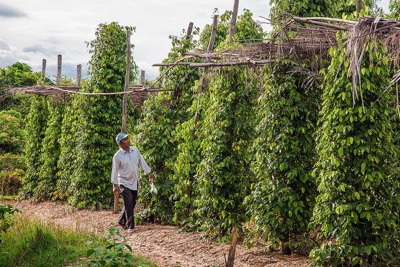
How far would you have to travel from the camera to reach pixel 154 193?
11.1 metres

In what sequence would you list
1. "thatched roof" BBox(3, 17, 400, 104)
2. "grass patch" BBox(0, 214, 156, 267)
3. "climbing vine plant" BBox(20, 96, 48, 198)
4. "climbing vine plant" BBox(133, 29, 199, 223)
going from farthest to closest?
"climbing vine plant" BBox(20, 96, 48, 198) → "climbing vine plant" BBox(133, 29, 199, 223) → "grass patch" BBox(0, 214, 156, 267) → "thatched roof" BBox(3, 17, 400, 104)

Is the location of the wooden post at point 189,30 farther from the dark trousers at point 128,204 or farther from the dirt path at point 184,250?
the dirt path at point 184,250

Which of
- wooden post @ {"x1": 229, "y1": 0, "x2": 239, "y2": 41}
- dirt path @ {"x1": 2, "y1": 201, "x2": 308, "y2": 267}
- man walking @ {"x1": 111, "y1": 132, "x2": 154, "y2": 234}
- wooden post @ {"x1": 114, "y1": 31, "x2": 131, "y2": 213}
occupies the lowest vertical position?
dirt path @ {"x1": 2, "y1": 201, "x2": 308, "y2": 267}

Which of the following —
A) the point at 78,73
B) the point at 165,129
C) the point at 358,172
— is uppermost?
the point at 78,73

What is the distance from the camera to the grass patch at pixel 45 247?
24.1ft

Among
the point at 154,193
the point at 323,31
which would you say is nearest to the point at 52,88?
the point at 154,193

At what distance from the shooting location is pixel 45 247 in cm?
793

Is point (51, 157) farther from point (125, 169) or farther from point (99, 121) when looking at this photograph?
point (125, 169)

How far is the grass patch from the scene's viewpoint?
735 cm

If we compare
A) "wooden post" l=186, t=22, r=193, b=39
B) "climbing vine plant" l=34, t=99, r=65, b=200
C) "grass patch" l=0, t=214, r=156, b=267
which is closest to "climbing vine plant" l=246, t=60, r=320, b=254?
"grass patch" l=0, t=214, r=156, b=267

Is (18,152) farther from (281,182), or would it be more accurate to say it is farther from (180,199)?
(281,182)

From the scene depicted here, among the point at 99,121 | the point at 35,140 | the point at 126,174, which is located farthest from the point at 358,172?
the point at 35,140

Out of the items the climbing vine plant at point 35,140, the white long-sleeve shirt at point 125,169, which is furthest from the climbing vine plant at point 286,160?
the climbing vine plant at point 35,140

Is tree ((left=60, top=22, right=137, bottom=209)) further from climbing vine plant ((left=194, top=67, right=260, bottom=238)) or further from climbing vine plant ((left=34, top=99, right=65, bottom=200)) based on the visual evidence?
climbing vine plant ((left=194, top=67, right=260, bottom=238))
